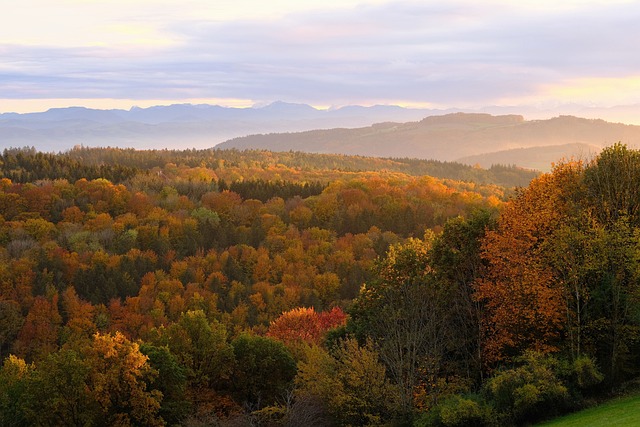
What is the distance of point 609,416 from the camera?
31562 mm

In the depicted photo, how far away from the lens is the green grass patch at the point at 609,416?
Answer: 97.2 ft

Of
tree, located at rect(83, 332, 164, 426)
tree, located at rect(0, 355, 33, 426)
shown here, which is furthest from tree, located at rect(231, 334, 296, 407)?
tree, located at rect(0, 355, 33, 426)

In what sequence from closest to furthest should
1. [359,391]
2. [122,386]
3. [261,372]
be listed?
1. [359,391]
2. [122,386]
3. [261,372]

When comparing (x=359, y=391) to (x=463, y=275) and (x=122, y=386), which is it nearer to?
(x=463, y=275)

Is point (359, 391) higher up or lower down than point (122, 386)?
higher up

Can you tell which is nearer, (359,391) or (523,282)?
(359,391)

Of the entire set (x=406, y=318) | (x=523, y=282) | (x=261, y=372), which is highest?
(x=523, y=282)

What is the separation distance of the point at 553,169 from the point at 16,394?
41.4 metres

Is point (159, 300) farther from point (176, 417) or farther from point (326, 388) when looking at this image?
point (326, 388)

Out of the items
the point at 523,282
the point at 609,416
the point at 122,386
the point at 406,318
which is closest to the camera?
the point at 609,416

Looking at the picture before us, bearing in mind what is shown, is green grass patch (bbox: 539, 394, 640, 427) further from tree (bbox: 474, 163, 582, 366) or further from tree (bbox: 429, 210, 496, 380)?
tree (bbox: 429, 210, 496, 380)

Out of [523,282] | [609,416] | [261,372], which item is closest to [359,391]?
[523,282]

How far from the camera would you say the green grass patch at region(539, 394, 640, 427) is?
29.6 metres

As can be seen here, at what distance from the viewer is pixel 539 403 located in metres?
36.3
